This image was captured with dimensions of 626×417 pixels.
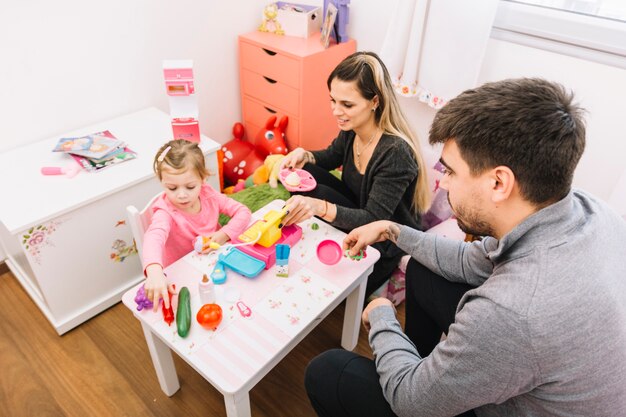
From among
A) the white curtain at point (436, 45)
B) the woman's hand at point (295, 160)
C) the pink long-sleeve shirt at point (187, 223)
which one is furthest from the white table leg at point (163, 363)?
the white curtain at point (436, 45)

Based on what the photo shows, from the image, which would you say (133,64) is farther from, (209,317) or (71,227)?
(209,317)

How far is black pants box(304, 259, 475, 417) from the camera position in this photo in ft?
3.20

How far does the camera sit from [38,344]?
1551 mm

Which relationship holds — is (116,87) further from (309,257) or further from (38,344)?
(309,257)

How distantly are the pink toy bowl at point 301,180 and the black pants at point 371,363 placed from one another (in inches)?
19.4

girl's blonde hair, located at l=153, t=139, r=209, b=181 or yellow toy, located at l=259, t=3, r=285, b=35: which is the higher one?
yellow toy, located at l=259, t=3, r=285, b=35

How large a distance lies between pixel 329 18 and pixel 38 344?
176 cm

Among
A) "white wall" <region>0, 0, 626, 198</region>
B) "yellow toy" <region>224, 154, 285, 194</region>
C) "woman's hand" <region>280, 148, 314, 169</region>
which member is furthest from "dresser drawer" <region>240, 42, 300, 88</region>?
"woman's hand" <region>280, 148, 314, 169</region>

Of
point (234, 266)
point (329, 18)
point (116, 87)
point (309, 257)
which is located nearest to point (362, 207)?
point (309, 257)

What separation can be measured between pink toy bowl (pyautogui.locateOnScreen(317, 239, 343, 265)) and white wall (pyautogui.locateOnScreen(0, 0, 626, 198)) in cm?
110

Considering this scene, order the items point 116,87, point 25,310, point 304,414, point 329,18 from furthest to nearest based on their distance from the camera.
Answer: point 329,18 < point 116,87 < point 25,310 < point 304,414

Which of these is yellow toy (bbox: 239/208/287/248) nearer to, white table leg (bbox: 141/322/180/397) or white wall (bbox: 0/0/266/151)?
white table leg (bbox: 141/322/180/397)

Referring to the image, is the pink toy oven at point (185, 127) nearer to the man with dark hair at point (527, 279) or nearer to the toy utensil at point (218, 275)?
the toy utensil at point (218, 275)

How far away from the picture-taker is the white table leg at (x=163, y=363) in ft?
4.02
